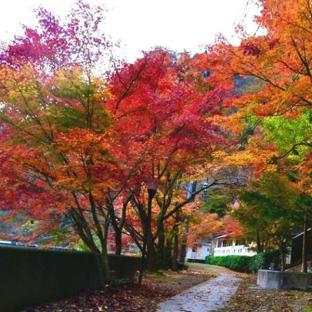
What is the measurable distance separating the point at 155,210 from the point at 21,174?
14278 millimetres

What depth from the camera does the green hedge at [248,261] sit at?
30.1 meters

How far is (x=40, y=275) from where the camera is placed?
9734 mm

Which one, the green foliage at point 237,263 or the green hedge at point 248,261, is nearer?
the green hedge at point 248,261

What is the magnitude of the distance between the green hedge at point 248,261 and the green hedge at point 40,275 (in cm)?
1914

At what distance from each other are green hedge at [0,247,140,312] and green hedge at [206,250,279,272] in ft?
62.8

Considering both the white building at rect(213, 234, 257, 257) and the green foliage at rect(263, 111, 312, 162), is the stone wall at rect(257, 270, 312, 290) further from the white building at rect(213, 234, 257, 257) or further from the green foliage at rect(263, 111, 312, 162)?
the white building at rect(213, 234, 257, 257)

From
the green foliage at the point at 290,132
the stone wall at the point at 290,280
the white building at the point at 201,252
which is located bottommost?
the white building at the point at 201,252

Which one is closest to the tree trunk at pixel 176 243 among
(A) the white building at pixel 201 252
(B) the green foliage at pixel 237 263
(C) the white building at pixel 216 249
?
(B) the green foliage at pixel 237 263

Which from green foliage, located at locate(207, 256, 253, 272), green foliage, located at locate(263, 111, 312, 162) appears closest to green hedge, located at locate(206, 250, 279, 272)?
green foliage, located at locate(207, 256, 253, 272)

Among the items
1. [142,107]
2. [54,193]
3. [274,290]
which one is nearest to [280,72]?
[142,107]

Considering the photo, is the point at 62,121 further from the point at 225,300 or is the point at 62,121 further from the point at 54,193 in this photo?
the point at 225,300

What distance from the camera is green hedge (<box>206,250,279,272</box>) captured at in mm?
30125

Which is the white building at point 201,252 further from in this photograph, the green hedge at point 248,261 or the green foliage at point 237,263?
the green foliage at point 237,263

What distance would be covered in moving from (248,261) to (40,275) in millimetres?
33276
